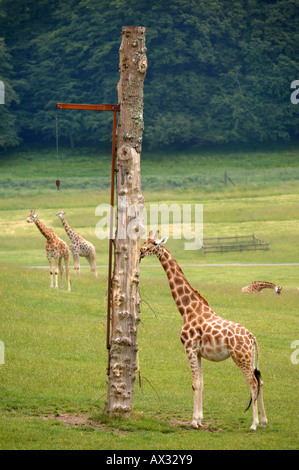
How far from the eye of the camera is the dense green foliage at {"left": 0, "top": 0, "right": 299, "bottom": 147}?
96875mm

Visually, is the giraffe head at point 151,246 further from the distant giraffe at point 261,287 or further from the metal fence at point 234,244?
the metal fence at point 234,244

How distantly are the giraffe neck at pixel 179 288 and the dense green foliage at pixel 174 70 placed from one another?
7906cm

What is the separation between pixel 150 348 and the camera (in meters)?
21.7

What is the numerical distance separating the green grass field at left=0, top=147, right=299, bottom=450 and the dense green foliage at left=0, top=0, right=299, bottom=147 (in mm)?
38637

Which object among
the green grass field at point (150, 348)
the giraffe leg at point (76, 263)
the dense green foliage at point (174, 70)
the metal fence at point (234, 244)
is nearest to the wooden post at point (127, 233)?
the green grass field at point (150, 348)

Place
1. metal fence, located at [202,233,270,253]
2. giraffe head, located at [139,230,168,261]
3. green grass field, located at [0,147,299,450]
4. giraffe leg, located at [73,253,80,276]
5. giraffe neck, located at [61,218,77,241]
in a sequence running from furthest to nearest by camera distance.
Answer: metal fence, located at [202,233,270,253] < giraffe leg, located at [73,253,80,276] < giraffe neck, located at [61,218,77,241] < giraffe head, located at [139,230,168,261] < green grass field, located at [0,147,299,450]

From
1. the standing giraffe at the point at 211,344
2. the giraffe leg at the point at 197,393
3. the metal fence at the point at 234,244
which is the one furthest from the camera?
the metal fence at the point at 234,244

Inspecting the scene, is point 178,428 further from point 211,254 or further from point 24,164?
point 24,164

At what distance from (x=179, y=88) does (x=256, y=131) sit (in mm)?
11709

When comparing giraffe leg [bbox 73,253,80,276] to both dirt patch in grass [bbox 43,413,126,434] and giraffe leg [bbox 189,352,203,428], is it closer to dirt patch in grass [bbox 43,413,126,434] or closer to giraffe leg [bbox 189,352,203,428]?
dirt patch in grass [bbox 43,413,126,434]

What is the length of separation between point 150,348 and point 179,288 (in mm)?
7158

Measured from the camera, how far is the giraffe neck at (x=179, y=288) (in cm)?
1481

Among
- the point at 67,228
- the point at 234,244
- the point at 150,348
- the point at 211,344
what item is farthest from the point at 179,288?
the point at 234,244

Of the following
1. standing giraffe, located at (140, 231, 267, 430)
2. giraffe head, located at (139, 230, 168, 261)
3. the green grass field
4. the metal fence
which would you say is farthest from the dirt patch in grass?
the metal fence
